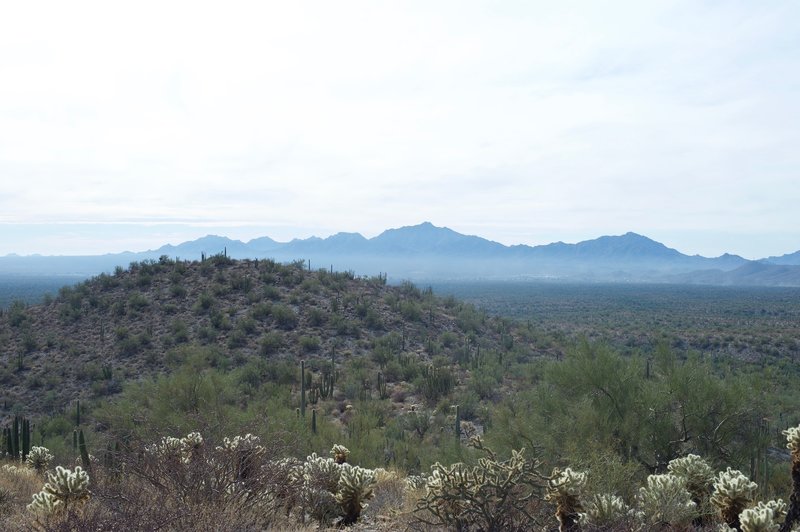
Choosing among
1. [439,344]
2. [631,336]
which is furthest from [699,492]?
[631,336]

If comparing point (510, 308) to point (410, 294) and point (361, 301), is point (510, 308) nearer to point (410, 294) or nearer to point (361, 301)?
point (410, 294)

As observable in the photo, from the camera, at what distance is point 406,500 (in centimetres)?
923

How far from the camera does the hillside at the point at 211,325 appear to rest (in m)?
27.9

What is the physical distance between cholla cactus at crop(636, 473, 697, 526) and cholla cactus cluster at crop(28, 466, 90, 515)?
21.8ft

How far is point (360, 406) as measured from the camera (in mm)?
21156

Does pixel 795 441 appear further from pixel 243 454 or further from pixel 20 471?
pixel 20 471

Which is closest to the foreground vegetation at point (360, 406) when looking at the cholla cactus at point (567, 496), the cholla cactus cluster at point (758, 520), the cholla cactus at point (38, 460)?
the cholla cactus at point (567, 496)

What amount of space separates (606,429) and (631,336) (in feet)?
124

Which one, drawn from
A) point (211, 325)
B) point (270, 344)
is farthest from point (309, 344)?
point (211, 325)

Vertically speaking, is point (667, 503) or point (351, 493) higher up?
point (667, 503)

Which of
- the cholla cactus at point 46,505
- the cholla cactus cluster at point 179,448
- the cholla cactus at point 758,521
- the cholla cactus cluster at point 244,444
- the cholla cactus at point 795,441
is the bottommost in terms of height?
the cholla cactus at point 46,505

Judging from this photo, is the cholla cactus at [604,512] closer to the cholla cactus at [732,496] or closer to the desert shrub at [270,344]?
the cholla cactus at [732,496]

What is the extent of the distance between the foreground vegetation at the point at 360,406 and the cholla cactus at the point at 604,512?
0.03m

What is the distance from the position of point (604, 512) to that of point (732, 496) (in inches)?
56.3
